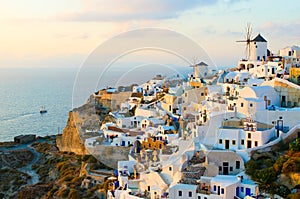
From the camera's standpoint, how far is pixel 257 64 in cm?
2203

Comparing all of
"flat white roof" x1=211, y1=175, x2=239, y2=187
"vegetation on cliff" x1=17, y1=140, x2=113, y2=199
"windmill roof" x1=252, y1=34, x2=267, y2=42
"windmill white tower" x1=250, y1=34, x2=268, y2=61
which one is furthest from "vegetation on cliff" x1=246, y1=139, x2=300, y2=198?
"windmill roof" x1=252, y1=34, x2=267, y2=42

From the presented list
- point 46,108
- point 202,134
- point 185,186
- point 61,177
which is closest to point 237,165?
point 202,134

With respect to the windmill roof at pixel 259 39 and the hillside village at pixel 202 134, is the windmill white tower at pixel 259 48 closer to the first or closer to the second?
the windmill roof at pixel 259 39

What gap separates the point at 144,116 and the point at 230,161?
273 inches

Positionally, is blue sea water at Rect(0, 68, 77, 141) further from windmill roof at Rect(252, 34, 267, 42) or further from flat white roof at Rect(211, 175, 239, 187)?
flat white roof at Rect(211, 175, 239, 187)

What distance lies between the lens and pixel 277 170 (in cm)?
1240

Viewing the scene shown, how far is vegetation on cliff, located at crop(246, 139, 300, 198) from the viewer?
11.8 m

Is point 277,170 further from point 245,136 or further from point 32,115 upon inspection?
point 32,115

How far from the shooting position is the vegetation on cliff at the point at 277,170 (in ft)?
38.7

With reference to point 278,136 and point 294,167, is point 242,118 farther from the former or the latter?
point 294,167

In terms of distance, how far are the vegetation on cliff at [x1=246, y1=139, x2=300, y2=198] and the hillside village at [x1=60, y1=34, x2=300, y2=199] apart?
11.1 inches

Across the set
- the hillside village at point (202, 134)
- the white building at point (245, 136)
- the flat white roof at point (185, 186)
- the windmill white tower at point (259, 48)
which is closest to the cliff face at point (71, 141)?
the hillside village at point (202, 134)

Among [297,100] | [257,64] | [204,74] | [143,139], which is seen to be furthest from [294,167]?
[204,74]

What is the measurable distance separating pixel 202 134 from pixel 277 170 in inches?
129
